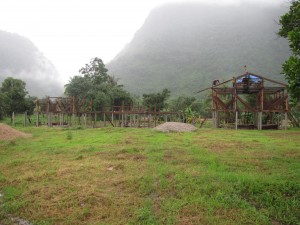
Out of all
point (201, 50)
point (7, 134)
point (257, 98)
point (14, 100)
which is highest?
point (201, 50)

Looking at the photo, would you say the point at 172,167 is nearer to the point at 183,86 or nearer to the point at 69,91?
the point at 69,91

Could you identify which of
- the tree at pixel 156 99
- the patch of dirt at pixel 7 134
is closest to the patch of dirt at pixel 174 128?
the patch of dirt at pixel 7 134

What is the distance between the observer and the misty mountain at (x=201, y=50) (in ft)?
267

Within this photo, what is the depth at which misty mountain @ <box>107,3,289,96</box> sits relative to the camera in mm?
81312

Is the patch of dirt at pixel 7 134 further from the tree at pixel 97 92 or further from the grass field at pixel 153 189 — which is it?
the tree at pixel 97 92

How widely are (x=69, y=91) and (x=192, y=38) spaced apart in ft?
318

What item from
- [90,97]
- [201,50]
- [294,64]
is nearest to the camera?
[294,64]

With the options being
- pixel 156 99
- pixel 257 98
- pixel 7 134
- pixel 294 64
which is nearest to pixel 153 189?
pixel 294 64

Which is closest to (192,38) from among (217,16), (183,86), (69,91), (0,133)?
(217,16)

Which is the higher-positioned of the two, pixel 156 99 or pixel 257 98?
pixel 156 99

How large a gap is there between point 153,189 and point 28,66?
158 metres

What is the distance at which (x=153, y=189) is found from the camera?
7531 millimetres

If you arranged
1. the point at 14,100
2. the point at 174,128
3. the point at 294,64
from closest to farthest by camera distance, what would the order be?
the point at 294,64 → the point at 174,128 → the point at 14,100

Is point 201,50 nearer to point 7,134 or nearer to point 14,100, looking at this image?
point 14,100
